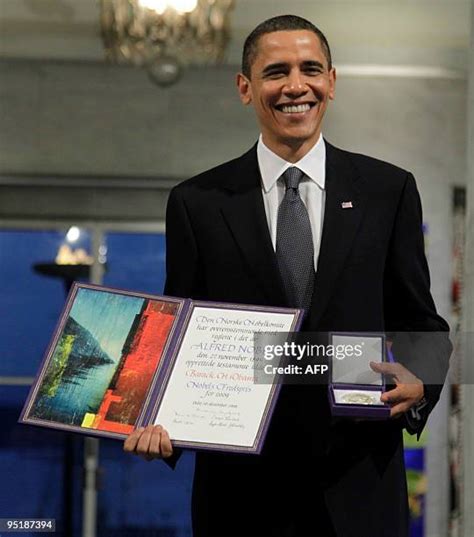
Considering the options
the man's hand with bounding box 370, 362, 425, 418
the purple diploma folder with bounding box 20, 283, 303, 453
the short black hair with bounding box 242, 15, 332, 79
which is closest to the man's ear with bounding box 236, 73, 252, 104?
the short black hair with bounding box 242, 15, 332, 79

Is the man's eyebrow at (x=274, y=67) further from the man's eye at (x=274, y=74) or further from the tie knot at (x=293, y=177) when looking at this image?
the tie knot at (x=293, y=177)

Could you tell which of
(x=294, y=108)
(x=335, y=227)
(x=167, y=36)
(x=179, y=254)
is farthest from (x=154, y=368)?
(x=167, y=36)

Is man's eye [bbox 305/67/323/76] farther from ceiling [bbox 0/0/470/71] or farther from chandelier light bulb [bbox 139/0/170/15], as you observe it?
chandelier light bulb [bbox 139/0/170/15]

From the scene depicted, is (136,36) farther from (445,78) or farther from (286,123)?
(445,78)

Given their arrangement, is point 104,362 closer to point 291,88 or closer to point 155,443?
point 155,443

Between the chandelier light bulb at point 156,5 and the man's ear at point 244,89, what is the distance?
251mm

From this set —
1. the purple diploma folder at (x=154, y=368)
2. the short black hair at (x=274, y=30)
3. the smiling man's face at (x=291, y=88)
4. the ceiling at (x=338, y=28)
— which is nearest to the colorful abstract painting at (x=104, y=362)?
the purple diploma folder at (x=154, y=368)

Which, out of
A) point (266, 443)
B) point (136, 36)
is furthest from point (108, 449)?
point (136, 36)

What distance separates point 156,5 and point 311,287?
0.64 meters

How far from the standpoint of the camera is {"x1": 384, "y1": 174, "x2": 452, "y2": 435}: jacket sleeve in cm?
173

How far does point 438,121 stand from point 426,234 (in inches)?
8.6

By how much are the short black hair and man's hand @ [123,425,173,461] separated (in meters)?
0.61

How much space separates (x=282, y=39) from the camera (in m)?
1.74

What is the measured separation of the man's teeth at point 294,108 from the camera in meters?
1.73
